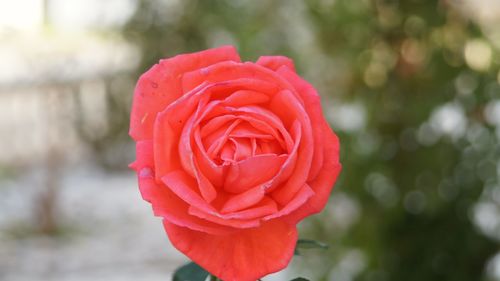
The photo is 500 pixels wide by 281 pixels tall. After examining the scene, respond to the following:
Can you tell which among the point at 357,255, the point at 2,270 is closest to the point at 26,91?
the point at 2,270

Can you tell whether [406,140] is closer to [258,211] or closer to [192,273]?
[192,273]

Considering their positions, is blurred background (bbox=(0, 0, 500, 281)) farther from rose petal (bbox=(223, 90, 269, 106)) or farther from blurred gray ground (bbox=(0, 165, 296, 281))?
blurred gray ground (bbox=(0, 165, 296, 281))

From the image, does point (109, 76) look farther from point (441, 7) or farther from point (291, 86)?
point (291, 86)

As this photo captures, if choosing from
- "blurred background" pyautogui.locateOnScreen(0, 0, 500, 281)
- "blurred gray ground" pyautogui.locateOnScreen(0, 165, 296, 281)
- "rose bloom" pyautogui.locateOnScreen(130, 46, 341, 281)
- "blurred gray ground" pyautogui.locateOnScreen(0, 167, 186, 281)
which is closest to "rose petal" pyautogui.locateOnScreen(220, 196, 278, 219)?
"rose bloom" pyautogui.locateOnScreen(130, 46, 341, 281)

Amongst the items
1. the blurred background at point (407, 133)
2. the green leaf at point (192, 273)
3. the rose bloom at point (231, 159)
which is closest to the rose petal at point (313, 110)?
the rose bloom at point (231, 159)

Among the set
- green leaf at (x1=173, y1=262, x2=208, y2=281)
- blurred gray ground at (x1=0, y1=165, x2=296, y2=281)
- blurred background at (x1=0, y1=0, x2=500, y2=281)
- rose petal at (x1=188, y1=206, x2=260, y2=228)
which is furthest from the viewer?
blurred gray ground at (x1=0, y1=165, x2=296, y2=281)

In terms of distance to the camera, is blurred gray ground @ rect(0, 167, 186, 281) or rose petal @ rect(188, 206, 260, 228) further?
blurred gray ground @ rect(0, 167, 186, 281)

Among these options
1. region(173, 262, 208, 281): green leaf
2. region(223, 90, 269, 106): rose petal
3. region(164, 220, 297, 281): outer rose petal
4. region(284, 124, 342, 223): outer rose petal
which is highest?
region(223, 90, 269, 106): rose petal
